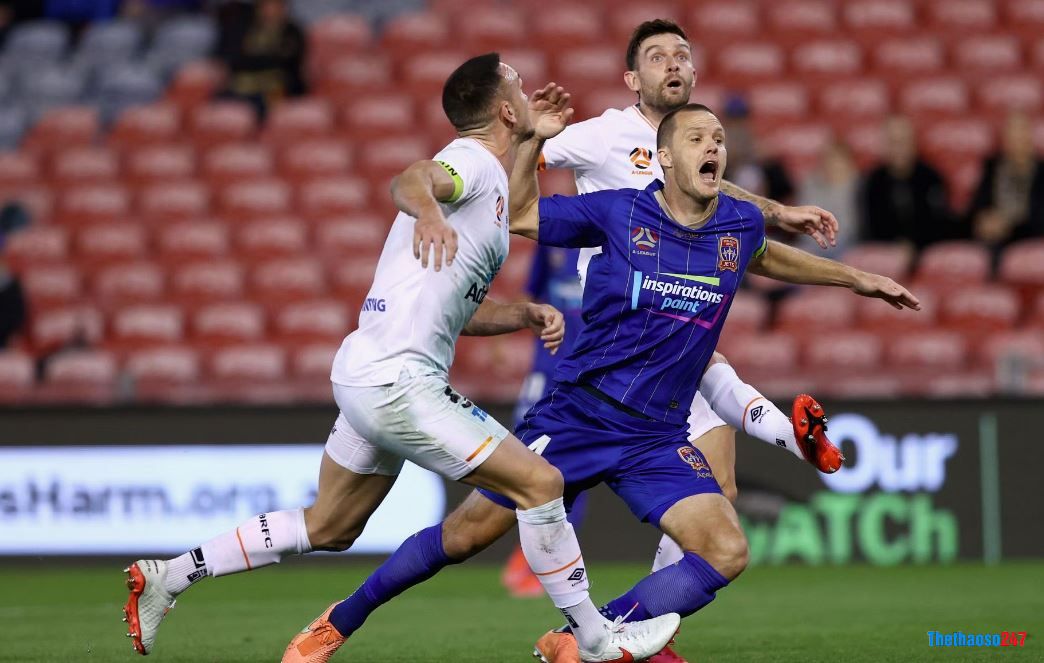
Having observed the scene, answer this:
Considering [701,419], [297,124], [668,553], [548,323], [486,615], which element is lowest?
[486,615]

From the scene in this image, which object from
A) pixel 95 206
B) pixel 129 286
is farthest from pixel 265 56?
pixel 129 286

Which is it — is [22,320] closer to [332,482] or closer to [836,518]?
[836,518]

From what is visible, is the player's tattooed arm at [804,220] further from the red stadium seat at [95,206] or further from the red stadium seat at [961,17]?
the red stadium seat at [961,17]

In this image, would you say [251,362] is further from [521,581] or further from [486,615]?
[486,615]

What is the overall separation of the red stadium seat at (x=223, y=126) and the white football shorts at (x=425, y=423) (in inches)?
396

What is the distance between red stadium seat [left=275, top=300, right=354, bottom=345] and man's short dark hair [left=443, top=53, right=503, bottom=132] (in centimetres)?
707

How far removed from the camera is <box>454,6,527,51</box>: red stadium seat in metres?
15.3

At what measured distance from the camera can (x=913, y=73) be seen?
1485 centimetres

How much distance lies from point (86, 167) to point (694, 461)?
409 inches

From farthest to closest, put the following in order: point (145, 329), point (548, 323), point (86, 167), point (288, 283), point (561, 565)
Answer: point (86, 167)
point (288, 283)
point (145, 329)
point (548, 323)
point (561, 565)

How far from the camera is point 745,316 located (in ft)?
39.0

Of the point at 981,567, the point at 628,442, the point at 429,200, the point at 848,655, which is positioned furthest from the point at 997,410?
the point at 429,200

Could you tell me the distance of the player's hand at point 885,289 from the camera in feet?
19.3

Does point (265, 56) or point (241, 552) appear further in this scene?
point (265, 56)
